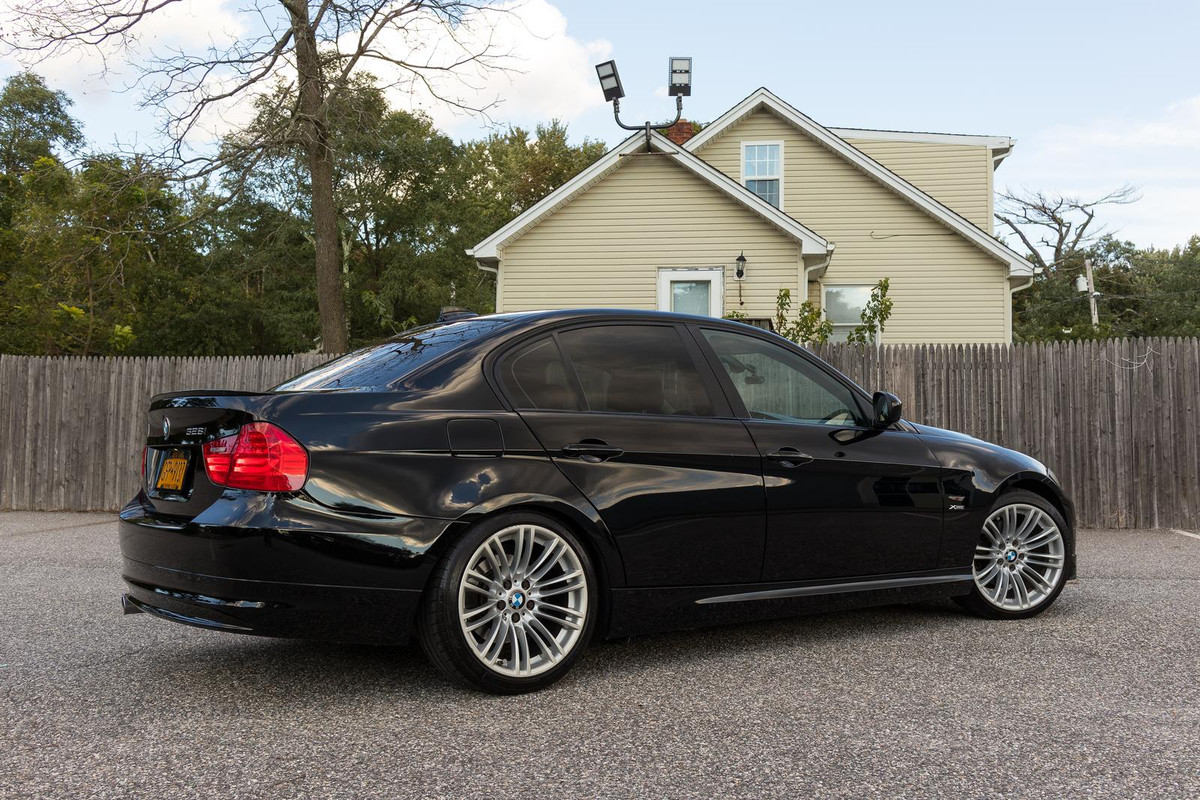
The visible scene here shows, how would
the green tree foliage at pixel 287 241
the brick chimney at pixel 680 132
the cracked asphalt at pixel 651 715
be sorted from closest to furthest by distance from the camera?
1. the cracked asphalt at pixel 651 715
2. the brick chimney at pixel 680 132
3. the green tree foliage at pixel 287 241

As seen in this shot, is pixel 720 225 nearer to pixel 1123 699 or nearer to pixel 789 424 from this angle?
pixel 789 424

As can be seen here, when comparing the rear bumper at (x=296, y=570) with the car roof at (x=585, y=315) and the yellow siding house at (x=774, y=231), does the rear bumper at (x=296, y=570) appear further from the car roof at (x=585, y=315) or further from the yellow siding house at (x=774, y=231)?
the yellow siding house at (x=774, y=231)

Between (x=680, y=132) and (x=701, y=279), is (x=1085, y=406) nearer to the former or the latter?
(x=701, y=279)

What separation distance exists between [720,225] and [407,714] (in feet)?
48.7

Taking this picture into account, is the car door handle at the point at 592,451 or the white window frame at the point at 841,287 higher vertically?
the white window frame at the point at 841,287

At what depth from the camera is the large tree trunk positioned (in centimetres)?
1781

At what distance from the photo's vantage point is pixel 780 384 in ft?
15.6

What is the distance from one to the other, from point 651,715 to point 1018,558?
271 cm

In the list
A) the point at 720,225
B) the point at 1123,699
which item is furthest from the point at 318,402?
the point at 720,225

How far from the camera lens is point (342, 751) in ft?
11.0

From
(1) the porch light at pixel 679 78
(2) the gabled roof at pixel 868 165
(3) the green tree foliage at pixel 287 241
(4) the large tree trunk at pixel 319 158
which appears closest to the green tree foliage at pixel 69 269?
(3) the green tree foliage at pixel 287 241

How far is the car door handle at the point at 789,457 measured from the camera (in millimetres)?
4730

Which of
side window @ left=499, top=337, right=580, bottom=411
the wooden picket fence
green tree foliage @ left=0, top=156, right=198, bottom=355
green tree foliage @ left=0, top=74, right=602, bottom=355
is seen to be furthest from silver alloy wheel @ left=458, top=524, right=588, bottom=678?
green tree foliage @ left=0, top=74, right=602, bottom=355

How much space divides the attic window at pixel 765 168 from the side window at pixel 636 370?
636 inches
